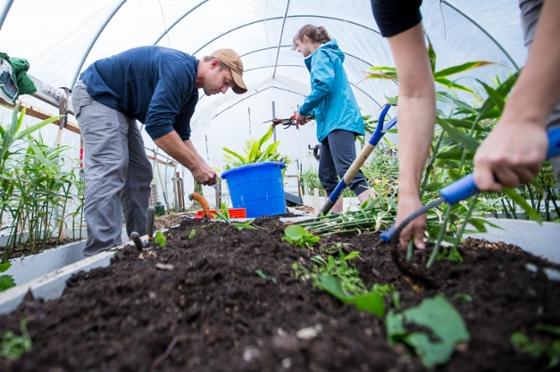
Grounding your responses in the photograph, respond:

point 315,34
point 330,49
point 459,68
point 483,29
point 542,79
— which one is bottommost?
point 542,79

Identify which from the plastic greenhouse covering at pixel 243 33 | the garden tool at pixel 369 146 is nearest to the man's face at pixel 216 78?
the garden tool at pixel 369 146

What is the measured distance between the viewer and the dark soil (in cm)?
42

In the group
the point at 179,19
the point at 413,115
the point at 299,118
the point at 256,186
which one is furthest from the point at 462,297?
the point at 179,19

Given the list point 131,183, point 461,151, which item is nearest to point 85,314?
point 461,151

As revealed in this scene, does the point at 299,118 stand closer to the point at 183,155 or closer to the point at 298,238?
the point at 183,155

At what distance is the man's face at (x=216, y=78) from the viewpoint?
7.57 ft

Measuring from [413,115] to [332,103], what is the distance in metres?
2.07

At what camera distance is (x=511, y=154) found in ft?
1.67

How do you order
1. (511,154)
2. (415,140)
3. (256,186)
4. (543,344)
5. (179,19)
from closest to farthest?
(543,344) < (511,154) < (415,140) < (256,186) < (179,19)

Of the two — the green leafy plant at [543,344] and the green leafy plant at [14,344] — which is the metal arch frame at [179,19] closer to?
the green leafy plant at [14,344]

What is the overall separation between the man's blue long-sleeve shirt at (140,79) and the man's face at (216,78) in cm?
16

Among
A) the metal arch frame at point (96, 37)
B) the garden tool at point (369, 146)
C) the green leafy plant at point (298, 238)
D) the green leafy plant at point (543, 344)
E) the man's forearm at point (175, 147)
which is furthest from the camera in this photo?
the metal arch frame at point (96, 37)

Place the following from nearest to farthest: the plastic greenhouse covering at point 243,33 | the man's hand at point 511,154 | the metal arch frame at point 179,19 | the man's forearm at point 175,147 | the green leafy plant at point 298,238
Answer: the man's hand at point 511,154, the green leafy plant at point 298,238, the man's forearm at point 175,147, the plastic greenhouse covering at point 243,33, the metal arch frame at point 179,19

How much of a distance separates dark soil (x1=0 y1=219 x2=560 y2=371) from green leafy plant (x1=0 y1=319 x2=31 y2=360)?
0.05 feet
